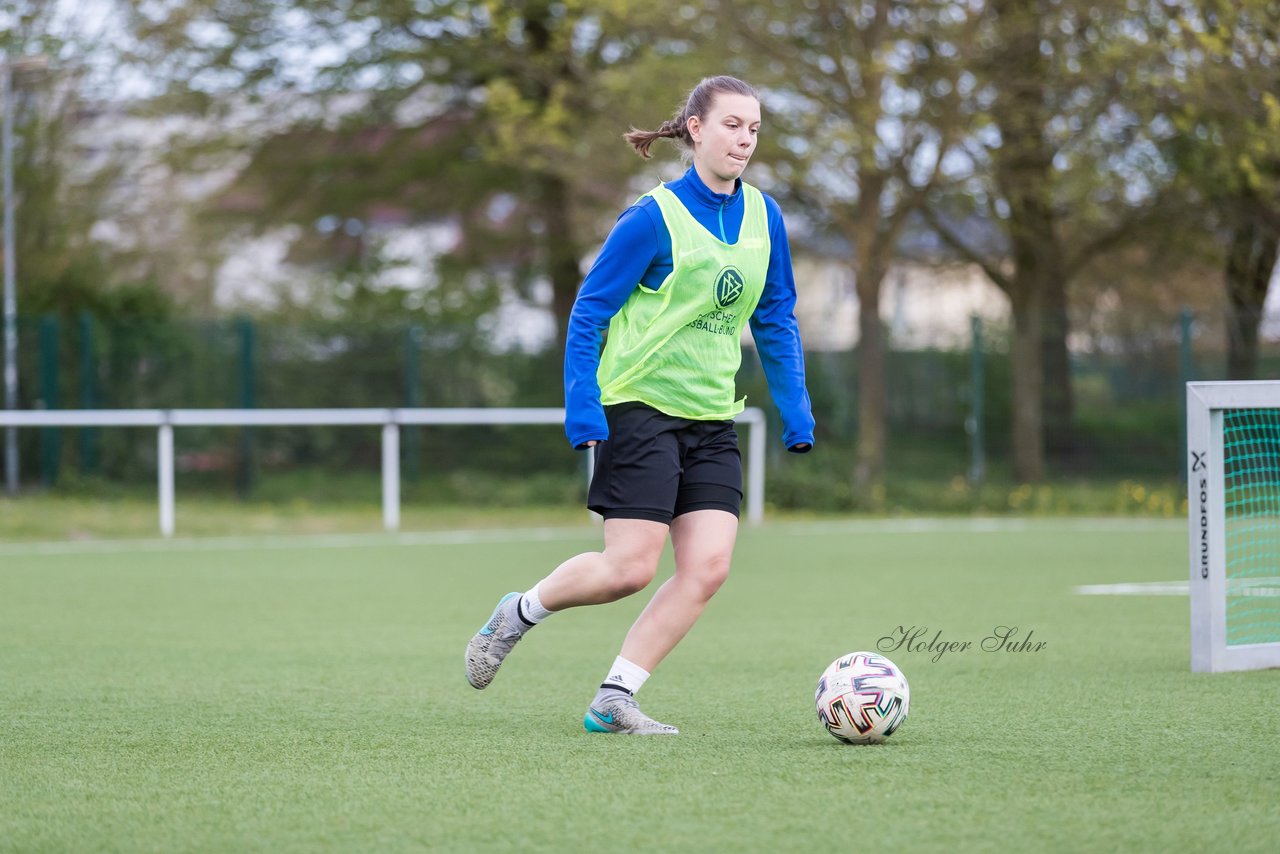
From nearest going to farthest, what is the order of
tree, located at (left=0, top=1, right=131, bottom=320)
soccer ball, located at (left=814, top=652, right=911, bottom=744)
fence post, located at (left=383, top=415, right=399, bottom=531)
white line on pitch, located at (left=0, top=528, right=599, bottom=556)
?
soccer ball, located at (left=814, top=652, right=911, bottom=744), white line on pitch, located at (left=0, top=528, right=599, bottom=556), fence post, located at (left=383, top=415, right=399, bottom=531), tree, located at (left=0, top=1, right=131, bottom=320)

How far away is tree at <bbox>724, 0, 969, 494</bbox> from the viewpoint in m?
18.7

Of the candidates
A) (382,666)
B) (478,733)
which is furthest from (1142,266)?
(478,733)

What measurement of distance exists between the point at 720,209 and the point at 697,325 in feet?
1.20

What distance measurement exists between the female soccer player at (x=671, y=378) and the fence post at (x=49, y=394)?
53.5 ft

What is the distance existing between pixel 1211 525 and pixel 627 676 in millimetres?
2707

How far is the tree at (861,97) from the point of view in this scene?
1866cm

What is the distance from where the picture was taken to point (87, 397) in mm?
20266

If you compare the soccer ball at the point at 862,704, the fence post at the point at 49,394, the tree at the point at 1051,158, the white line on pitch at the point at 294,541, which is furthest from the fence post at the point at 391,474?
the soccer ball at the point at 862,704

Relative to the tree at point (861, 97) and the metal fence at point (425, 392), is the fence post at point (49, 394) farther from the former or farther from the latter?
the tree at point (861, 97)

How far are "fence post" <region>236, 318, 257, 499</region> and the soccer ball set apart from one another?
53.8 ft

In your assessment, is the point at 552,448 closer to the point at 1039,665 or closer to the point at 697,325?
the point at 1039,665

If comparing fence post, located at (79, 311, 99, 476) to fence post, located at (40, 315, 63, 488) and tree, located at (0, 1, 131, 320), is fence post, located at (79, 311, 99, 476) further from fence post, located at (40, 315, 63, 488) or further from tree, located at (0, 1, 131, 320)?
tree, located at (0, 1, 131, 320)

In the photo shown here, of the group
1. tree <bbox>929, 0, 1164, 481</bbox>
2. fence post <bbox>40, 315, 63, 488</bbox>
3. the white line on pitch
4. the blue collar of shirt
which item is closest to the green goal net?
the blue collar of shirt

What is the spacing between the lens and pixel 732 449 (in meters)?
5.26
